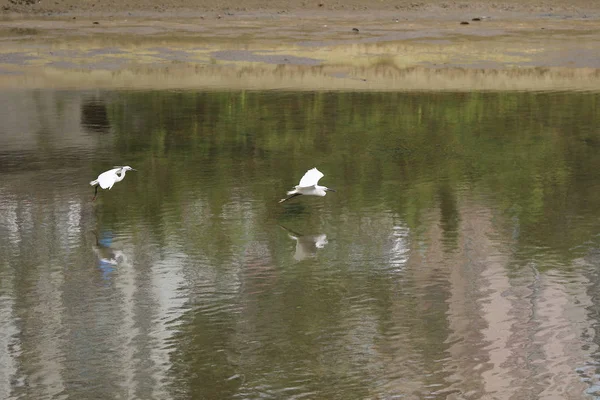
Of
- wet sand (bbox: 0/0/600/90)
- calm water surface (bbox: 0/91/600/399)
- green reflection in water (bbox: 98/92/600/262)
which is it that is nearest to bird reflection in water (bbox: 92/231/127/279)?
calm water surface (bbox: 0/91/600/399)

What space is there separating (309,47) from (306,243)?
68.7 ft

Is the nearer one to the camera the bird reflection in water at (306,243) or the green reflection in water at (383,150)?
the bird reflection in water at (306,243)

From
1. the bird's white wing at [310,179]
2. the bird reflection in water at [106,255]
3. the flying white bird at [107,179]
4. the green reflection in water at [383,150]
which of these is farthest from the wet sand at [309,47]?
the bird reflection in water at [106,255]

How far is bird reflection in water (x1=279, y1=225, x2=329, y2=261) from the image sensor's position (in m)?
11.2

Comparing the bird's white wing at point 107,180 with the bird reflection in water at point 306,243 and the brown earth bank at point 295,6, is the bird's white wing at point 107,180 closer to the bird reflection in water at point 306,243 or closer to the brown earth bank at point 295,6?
the bird reflection in water at point 306,243

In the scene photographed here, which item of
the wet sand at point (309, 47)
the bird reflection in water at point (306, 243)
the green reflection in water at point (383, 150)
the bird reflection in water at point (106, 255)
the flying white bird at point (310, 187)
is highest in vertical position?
the flying white bird at point (310, 187)

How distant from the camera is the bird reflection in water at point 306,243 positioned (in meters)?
11.2

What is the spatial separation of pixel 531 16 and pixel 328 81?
20592 mm

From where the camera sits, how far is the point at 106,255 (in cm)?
1117

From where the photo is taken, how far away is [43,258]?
36.3ft

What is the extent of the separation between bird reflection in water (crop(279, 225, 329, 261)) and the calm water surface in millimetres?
39

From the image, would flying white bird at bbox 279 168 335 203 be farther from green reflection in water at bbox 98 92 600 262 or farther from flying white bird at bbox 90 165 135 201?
flying white bird at bbox 90 165 135 201

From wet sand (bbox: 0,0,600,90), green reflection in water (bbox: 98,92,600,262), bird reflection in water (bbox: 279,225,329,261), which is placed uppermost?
bird reflection in water (bbox: 279,225,329,261)

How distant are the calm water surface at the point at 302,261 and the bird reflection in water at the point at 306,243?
4 centimetres
